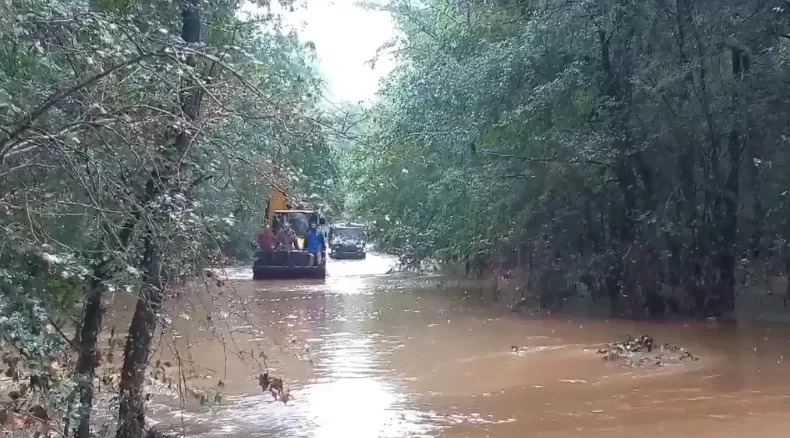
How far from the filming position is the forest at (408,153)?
20.1 feet

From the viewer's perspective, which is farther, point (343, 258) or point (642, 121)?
point (343, 258)

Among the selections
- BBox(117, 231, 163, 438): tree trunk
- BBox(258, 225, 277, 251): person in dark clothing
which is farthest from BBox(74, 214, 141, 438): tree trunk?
BBox(258, 225, 277, 251): person in dark clothing

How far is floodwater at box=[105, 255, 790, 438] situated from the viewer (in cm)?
954

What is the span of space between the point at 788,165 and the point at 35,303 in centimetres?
1486

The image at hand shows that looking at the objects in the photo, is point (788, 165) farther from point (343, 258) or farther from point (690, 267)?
point (343, 258)

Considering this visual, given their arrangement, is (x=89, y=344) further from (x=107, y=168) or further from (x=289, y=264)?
(x=289, y=264)

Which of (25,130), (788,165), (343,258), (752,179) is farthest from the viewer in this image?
(343,258)

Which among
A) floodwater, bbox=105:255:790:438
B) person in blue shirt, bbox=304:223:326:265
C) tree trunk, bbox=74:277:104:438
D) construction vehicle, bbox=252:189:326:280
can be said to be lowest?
floodwater, bbox=105:255:790:438

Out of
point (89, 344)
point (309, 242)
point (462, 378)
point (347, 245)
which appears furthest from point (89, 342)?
point (347, 245)

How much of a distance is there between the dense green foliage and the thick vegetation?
30.7ft

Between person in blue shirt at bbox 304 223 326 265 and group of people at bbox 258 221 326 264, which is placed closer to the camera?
group of people at bbox 258 221 326 264

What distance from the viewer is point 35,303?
257 inches

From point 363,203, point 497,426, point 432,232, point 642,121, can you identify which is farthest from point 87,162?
point 363,203

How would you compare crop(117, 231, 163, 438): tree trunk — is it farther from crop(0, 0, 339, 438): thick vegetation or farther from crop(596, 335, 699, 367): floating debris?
crop(596, 335, 699, 367): floating debris
